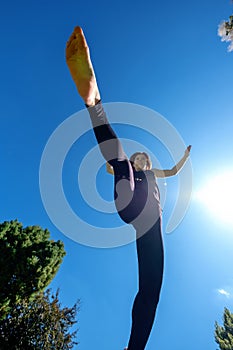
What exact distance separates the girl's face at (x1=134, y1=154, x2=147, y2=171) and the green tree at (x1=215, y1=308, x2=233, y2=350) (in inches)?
758

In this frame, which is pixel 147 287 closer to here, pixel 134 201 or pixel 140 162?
pixel 134 201

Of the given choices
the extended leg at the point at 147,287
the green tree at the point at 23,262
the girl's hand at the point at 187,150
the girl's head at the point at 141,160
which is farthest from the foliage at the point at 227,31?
the green tree at the point at 23,262

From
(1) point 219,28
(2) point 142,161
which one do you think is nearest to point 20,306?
(2) point 142,161

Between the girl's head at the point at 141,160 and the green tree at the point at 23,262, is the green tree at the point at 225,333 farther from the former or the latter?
the girl's head at the point at 141,160

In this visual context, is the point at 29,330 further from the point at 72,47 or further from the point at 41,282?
the point at 72,47

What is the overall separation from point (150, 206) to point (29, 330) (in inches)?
501

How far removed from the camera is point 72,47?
6.77 ft

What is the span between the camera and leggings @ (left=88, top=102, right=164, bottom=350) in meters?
1.66

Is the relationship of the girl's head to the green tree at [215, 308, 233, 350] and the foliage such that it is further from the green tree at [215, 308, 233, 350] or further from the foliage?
the green tree at [215, 308, 233, 350]

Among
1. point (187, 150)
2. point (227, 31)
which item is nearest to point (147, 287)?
point (187, 150)

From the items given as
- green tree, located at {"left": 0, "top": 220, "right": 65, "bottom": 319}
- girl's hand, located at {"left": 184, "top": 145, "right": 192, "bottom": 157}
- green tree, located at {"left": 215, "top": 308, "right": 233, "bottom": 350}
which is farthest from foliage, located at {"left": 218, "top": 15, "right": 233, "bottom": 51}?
green tree, located at {"left": 215, "top": 308, "right": 233, "bottom": 350}

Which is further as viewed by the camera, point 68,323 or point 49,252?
point 49,252

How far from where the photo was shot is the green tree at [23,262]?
Result: 467 inches

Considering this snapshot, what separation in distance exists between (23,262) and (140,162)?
476 inches
